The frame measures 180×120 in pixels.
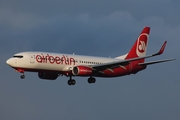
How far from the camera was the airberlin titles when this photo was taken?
98688mm

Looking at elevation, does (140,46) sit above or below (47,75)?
above

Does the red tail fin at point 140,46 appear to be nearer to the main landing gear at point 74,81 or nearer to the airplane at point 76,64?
the airplane at point 76,64

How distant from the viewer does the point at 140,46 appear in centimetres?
11494

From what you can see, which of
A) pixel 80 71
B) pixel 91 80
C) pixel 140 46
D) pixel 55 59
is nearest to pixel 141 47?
pixel 140 46

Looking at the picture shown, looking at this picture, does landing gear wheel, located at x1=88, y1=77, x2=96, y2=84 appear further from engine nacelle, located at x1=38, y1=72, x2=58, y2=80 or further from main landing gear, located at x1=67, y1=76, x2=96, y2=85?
engine nacelle, located at x1=38, y1=72, x2=58, y2=80

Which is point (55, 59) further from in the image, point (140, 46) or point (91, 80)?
point (140, 46)

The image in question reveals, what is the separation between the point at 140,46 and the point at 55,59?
20.3 m

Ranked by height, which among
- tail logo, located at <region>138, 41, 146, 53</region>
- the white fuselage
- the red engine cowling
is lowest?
the red engine cowling

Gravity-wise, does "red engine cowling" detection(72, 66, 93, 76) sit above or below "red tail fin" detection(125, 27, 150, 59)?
below

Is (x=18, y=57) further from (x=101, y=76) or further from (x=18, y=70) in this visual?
(x=101, y=76)

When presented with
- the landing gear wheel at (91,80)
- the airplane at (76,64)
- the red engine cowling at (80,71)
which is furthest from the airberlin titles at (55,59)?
the landing gear wheel at (91,80)

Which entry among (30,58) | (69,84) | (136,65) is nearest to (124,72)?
(136,65)

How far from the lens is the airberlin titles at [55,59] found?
324 feet

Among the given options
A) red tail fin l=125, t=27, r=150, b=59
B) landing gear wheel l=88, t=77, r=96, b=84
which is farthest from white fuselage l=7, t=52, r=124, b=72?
red tail fin l=125, t=27, r=150, b=59
